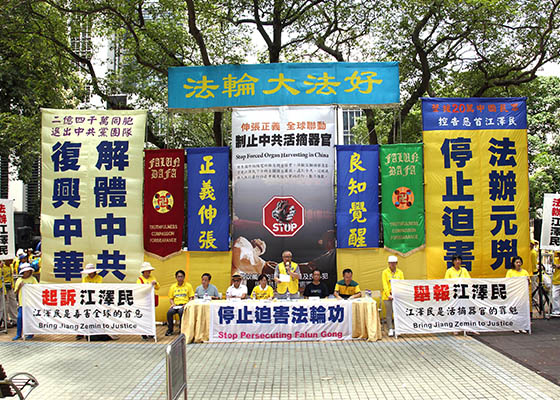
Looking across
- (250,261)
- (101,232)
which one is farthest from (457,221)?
(101,232)

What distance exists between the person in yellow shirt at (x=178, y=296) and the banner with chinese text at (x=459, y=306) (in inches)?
165

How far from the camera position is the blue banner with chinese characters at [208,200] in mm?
11016

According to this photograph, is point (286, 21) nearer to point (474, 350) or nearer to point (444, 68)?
point (444, 68)

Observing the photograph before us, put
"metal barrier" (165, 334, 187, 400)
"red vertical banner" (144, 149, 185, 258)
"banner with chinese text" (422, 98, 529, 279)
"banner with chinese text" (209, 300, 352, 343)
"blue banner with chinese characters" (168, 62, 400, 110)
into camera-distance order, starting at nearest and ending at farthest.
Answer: "metal barrier" (165, 334, 187, 400)
"banner with chinese text" (209, 300, 352, 343)
"banner with chinese text" (422, 98, 529, 279)
"blue banner with chinese characters" (168, 62, 400, 110)
"red vertical banner" (144, 149, 185, 258)

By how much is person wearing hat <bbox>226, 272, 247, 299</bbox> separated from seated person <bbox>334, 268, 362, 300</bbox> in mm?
1890

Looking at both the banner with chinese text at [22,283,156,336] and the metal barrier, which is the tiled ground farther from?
the metal barrier

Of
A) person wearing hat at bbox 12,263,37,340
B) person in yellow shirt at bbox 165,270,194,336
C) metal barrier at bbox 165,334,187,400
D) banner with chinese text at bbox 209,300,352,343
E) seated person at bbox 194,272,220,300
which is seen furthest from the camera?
seated person at bbox 194,272,220,300

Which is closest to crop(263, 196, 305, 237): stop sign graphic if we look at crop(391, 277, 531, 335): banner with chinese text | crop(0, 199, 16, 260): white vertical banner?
crop(391, 277, 531, 335): banner with chinese text

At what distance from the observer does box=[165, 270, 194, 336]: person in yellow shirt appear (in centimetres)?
981

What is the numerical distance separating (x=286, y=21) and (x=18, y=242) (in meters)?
17.6

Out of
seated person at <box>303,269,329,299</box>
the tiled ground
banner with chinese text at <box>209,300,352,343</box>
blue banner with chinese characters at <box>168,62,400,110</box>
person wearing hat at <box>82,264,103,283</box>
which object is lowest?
the tiled ground

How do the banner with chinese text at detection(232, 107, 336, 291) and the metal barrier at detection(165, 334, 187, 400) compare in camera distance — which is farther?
the banner with chinese text at detection(232, 107, 336, 291)

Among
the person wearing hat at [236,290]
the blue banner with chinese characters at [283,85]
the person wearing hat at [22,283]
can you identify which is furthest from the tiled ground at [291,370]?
the blue banner with chinese characters at [283,85]

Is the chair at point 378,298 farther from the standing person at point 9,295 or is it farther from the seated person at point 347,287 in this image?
the standing person at point 9,295
